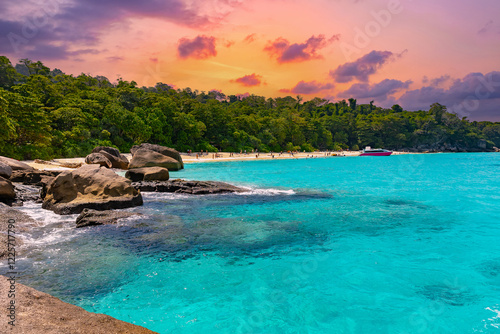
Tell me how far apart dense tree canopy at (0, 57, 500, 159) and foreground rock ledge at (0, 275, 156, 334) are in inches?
1263

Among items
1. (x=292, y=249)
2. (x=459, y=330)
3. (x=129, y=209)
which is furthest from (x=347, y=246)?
(x=129, y=209)

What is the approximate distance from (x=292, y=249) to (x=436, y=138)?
159m

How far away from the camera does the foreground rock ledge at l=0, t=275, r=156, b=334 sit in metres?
3.86

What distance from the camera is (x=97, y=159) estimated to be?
119 ft

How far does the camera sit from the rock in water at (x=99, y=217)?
12.5 metres

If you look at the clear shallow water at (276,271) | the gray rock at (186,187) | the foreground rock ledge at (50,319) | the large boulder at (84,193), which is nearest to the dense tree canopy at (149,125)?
the gray rock at (186,187)

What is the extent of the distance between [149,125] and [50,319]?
Result: 2621 inches

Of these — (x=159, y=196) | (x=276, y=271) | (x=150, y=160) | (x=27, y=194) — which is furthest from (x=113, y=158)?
(x=276, y=271)

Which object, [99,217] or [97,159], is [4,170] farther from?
[97,159]

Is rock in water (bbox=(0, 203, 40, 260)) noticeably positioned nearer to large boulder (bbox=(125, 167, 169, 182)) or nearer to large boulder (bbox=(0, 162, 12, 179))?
large boulder (bbox=(0, 162, 12, 179))

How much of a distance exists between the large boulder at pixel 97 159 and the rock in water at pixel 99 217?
957 inches

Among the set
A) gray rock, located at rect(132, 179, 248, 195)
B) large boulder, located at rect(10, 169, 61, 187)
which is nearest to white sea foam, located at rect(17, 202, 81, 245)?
large boulder, located at rect(10, 169, 61, 187)

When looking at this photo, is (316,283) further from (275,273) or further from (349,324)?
(349,324)

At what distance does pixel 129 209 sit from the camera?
616 inches
